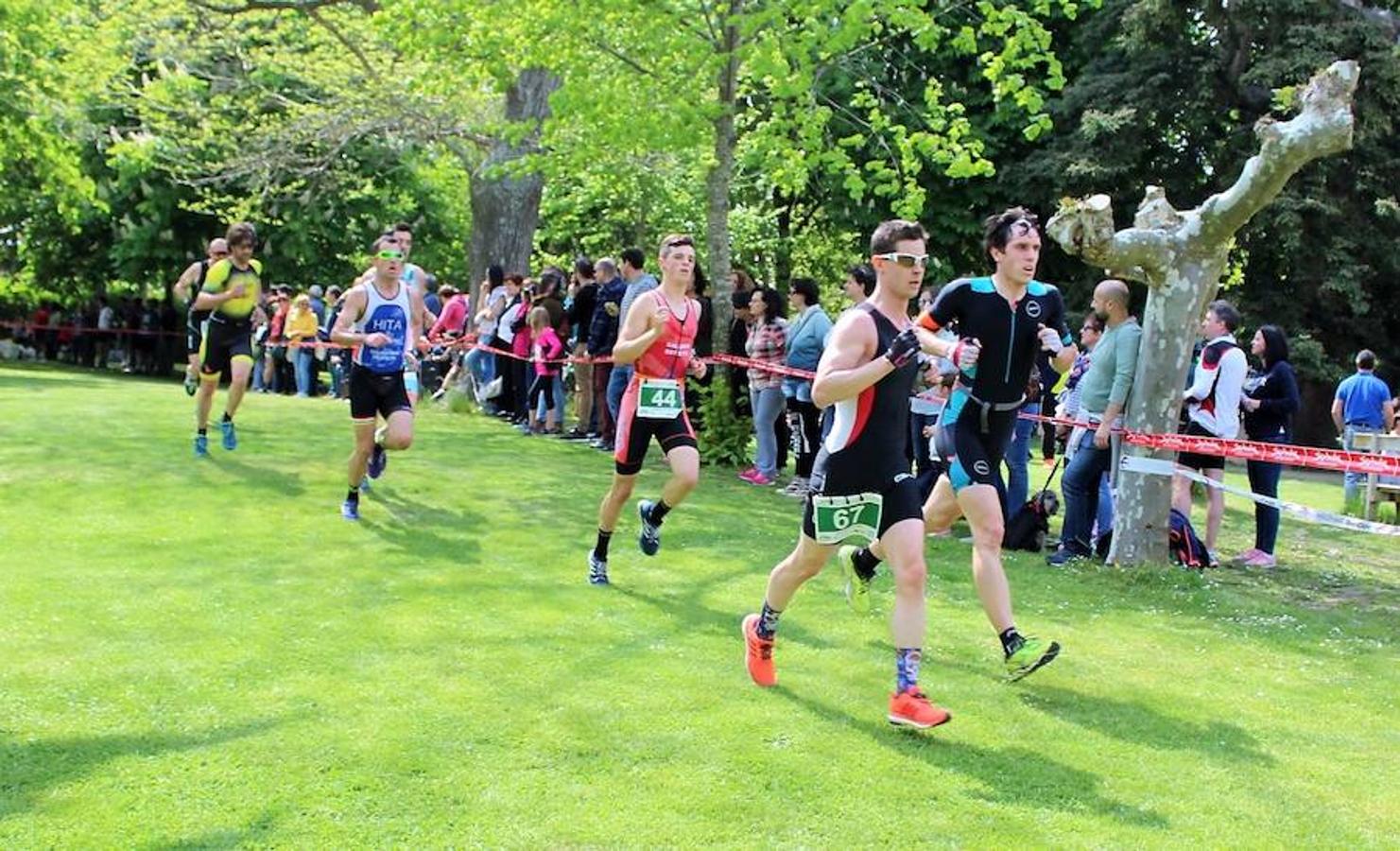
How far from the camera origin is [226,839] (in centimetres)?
458

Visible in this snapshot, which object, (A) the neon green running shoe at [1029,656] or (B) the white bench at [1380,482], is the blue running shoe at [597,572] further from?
(B) the white bench at [1380,482]

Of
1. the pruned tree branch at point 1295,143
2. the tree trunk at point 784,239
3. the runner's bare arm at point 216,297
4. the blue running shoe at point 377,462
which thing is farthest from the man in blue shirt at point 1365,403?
the tree trunk at point 784,239

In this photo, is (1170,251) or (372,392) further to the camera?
(372,392)

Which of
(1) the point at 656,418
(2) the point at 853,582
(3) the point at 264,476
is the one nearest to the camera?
(2) the point at 853,582

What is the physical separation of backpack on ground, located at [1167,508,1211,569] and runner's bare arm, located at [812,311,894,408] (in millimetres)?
5805

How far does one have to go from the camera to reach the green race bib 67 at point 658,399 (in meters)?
8.68

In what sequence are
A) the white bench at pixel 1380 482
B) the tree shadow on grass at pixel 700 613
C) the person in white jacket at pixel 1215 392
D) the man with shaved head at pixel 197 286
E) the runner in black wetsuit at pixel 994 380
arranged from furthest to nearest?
the white bench at pixel 1380 482, the man with shaved head at pixel 197 286, the person in white jacket at pixel 1215 392, the tree shadow on grass at pixel 700 613, the runner in black wetsuit at pixel 994 380

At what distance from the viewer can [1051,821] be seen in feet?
16.7

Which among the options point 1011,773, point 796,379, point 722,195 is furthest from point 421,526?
point 722,195

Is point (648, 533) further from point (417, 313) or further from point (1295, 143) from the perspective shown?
point (1295, 143)

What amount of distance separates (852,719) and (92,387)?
17936 millimetres

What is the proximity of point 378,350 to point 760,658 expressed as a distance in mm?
4934

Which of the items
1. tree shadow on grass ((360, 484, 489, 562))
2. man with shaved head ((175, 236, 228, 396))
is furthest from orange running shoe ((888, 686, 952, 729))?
man with shaved head ((175, 236, 228, 396))

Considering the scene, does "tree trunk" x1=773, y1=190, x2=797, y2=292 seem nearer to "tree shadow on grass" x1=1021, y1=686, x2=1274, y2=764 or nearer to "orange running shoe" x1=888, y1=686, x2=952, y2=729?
"tree shadow on grass" x1=1021, y1=686, x2=1274, y2=764
